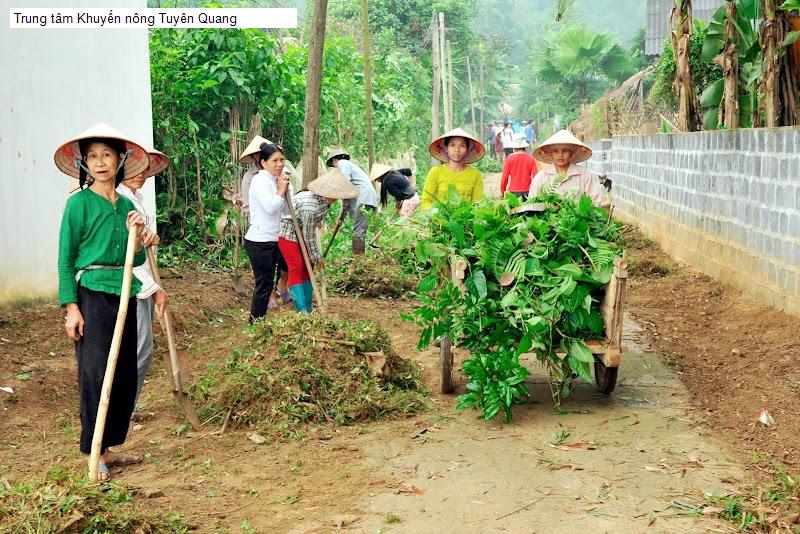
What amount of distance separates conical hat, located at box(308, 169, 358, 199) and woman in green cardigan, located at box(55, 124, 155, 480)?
2981mm

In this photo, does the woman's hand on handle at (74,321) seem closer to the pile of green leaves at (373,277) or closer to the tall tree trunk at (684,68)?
the pile of green leaves at (373,277)

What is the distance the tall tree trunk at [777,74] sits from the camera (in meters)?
9.68

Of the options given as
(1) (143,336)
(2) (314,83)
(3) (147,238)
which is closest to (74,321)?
(3) (147,238)

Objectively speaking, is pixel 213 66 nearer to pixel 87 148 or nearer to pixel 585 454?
pixel 87 148

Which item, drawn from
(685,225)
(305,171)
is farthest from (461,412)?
(685,225)

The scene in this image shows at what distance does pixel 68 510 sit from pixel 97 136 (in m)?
2.11

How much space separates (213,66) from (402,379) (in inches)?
310

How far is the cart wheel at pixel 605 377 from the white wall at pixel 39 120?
5529 mm

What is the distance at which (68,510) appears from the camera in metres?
4.17

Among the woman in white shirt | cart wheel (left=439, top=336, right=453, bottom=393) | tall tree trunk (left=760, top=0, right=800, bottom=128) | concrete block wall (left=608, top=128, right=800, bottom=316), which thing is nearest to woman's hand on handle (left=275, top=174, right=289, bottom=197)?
the woman in white shirt

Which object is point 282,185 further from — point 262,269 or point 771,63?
point 771,63

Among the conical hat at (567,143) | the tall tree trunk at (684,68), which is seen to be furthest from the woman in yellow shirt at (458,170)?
the tall tree trunk at (684,68)

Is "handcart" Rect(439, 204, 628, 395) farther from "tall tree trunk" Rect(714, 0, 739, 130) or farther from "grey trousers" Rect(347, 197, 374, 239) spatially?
"grey trousers" Rect(347, 197, 374, 239)

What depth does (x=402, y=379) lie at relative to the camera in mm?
7117
